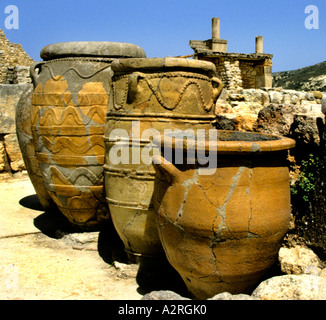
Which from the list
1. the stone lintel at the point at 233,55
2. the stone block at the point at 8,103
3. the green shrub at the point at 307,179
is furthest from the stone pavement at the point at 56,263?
the stone lintel at the point at 233,55

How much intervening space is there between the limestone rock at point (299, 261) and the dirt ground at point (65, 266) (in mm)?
826

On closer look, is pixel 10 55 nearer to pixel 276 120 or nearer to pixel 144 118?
pixel 144 118

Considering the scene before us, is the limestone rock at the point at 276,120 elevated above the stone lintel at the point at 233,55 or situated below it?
below

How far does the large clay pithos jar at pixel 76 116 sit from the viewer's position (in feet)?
12.6

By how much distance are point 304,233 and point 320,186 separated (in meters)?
0.39

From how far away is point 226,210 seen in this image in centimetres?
240

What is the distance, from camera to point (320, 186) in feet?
9.25

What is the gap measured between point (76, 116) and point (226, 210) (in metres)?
2.02

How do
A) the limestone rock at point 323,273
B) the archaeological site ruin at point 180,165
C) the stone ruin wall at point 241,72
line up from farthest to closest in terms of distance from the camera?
the stone ruin wall at point 241,72
the limestone rock at point 323,273
the archaeological site ruin at point 180,165

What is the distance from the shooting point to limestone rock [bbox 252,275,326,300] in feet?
7.62

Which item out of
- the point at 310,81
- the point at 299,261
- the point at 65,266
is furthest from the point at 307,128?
the point at 310,81

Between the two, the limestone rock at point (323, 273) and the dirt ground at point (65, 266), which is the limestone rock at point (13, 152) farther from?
the limestone rock at point (323, 273)

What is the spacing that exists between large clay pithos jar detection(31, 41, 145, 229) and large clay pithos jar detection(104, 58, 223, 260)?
0.53m
